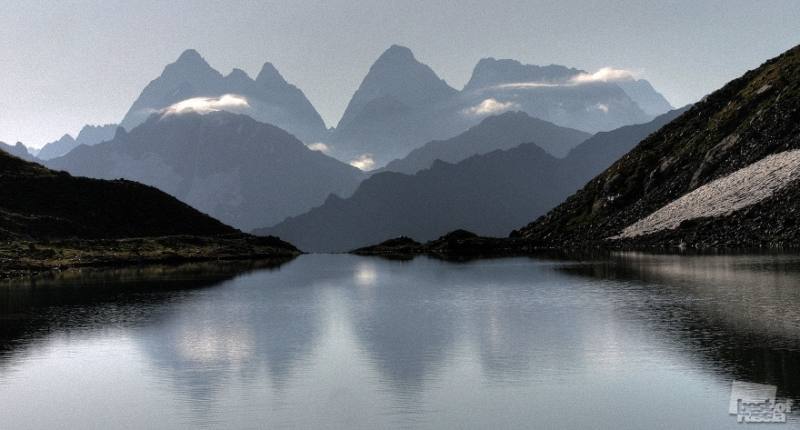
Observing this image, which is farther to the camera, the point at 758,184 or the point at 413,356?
the point at 758,184

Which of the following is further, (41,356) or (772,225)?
(772,225)

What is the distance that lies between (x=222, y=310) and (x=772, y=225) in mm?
130966

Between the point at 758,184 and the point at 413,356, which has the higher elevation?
the point at 758,184

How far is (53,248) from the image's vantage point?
196 m

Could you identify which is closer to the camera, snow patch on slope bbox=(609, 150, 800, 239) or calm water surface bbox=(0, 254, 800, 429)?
calm water surface bbox=(0, 254, 800, 429)

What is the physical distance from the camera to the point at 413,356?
51906 millimetres

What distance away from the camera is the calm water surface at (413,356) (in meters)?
37.3

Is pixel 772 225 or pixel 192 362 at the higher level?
pixel 772 225

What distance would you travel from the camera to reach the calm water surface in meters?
37.3

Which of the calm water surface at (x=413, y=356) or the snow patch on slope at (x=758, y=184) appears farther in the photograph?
the snow patch on slope at (x=758, y=184)

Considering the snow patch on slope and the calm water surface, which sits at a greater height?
the snow patch on slope

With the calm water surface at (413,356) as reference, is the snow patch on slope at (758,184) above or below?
above

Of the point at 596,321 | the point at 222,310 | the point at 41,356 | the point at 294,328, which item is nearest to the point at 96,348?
the point at 41,356

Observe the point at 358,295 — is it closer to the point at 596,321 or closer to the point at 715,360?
the point at 596,321
